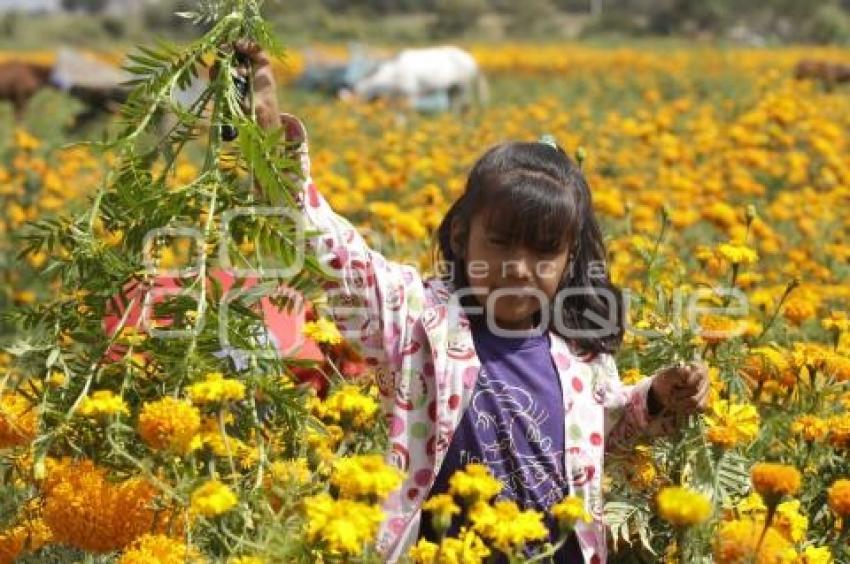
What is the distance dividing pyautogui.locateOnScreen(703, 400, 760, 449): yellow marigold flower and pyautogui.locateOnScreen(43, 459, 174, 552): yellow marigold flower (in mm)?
853

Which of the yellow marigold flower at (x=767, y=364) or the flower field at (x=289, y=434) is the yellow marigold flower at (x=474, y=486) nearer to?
the flower field at (x=289, y=434)

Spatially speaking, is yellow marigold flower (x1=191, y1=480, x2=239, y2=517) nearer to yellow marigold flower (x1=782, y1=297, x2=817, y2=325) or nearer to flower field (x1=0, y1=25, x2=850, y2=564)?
flower field (x1=0, y1=25, x2=850, y2=564)

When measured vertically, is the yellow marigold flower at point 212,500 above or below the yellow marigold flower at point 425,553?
above

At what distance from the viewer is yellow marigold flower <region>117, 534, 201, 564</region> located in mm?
1518

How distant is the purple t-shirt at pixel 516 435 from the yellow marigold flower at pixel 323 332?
0.82ft

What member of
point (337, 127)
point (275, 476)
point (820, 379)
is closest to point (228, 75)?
point (275, 476)

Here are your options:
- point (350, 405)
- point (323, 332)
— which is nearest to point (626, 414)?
point (323, 332)

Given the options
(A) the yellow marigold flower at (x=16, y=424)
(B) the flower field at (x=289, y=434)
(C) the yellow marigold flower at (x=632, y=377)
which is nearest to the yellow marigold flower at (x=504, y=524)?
(B) the flower field at (x=289, y=434)

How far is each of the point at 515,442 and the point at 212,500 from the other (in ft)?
2.63

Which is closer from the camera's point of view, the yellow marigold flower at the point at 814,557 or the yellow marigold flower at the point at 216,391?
the yellow marigold flower at the point at 216,391

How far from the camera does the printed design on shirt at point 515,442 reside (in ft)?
6.85

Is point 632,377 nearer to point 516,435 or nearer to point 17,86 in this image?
point 516,435

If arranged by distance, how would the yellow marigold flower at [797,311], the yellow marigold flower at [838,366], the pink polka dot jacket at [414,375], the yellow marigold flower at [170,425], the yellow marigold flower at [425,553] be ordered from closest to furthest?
1. the yellow marigold flower at [170,425]
2. the yellow marigold flower at [425,553]
3. the pink polka dot jacket at [414,375]
4. the yellow marigold flower at [838,366]
5. the yellow marigold flower at [797,311]

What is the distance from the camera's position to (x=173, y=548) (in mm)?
1546
